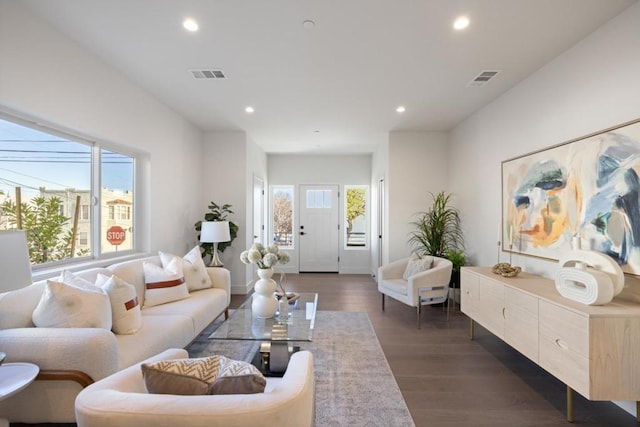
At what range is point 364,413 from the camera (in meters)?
1.99

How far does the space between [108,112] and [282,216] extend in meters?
4.50

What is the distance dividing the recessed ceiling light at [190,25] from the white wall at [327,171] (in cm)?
463

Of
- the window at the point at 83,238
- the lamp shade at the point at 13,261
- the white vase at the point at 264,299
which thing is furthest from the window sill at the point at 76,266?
the white vase at the point at 264,299

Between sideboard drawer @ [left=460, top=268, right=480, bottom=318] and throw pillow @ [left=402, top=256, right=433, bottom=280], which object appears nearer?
sideboard drawer @ [left=460, top=268, right=480, bottom=318]

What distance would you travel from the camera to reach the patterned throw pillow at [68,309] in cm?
179

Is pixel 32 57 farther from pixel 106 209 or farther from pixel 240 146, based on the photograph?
pixel 240 146

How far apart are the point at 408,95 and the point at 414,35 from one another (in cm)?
122

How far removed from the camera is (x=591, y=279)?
6.06 feet

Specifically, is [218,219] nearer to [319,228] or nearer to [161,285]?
[161,285]

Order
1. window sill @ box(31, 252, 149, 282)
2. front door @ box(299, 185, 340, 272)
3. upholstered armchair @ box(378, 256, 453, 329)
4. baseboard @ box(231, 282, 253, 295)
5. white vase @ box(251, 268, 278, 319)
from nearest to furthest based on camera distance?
1. window sill @ box(31, 252, 149, 282)
2. white vase @ box(251, 268, 278, 319)
3. upholstered armchair @ box(378, 256, 453, 329)
4. baseboard @ box(231, 282, 253, 295)
5. front door @ box(299, 185, 340, 272)

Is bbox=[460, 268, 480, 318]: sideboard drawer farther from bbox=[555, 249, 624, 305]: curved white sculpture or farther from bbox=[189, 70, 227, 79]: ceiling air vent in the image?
bbox=[189, 70, 227, 79]: ceiling air vent

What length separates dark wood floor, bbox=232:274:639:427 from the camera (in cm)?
197

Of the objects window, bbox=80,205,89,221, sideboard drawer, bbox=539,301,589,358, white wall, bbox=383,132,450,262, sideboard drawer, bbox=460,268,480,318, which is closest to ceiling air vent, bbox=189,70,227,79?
window, bbox=80,205,89,221

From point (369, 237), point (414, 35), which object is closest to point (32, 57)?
point (414, 35)
